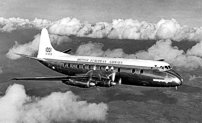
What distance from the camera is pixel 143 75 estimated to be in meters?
33.1

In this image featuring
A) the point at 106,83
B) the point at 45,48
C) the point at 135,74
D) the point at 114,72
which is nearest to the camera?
the point at 106,83

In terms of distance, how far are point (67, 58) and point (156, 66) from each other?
55.4 feet

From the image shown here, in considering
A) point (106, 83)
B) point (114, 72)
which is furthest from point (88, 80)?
point (114, 72)

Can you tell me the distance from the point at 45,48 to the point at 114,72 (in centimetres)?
1747

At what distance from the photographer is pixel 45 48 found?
4328cm

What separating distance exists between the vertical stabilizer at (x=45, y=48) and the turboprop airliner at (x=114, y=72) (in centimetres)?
392

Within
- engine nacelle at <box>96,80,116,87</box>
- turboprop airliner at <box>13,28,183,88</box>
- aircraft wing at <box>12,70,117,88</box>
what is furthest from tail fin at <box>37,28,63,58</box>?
engine nacelle at <box>96,80,116,87</box>

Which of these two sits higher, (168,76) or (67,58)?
(67,58)

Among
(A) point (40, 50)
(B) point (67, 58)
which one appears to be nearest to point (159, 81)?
(B) point (67, 58)

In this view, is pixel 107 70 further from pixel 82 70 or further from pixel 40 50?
pixel 40 50

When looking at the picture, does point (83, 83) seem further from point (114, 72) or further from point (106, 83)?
point (114, 72)

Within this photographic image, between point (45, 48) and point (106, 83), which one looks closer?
point (106, 83)

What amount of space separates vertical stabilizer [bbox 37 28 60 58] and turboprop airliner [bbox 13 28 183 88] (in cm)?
392

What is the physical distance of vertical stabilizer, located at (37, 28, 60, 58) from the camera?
42250mm
